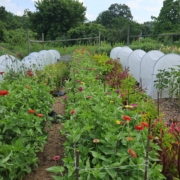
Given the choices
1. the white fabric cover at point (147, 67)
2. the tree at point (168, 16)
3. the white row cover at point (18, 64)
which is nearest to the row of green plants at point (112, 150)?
the white row cover at point (18, 64)

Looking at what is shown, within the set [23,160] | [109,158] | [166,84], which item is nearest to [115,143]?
[109,158]

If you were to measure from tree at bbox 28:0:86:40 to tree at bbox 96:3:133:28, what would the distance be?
72.3ft

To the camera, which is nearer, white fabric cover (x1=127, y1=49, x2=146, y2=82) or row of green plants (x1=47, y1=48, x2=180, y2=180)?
row of green plants (x1=47, y1=48, x2=180, y2=180)

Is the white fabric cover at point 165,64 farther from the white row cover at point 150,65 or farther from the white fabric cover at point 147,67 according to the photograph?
the white fabric cover at point 147,67

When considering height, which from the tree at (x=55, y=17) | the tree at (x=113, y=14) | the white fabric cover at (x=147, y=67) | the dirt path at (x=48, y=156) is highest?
the tree at (x=113, y=14)

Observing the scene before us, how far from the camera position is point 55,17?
26.5 meters

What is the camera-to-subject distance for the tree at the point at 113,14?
49.7m

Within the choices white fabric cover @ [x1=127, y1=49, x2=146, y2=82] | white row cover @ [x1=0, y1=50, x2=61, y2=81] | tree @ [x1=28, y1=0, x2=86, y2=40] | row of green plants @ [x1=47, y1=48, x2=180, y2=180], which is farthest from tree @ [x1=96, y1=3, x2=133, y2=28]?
row of green plants @ [x1=47, y1=48, x2=180, y2=180]

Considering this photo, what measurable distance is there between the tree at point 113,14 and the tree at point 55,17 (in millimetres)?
22027

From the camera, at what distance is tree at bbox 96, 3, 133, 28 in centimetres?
4972

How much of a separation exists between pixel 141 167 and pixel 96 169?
12.3 inches

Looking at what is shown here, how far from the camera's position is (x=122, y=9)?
54594mm

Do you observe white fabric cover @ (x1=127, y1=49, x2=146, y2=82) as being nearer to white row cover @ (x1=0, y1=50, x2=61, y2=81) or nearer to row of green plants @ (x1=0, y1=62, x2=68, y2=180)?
white row cover @ (x1=0, y1=50, x2=61, y2=81)

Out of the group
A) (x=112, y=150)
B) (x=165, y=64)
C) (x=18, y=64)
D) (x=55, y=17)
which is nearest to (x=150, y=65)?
(x=165, y=64)
